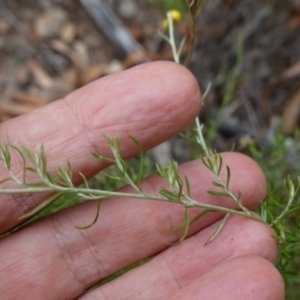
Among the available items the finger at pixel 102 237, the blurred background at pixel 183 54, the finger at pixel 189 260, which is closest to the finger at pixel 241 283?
the finger at pixel 189 260

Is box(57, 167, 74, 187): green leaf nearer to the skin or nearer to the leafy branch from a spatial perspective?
the leafy branch

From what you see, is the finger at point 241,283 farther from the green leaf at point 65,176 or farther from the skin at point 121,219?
the green leaf at point 65,176

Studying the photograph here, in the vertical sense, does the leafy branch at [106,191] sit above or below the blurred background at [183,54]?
above

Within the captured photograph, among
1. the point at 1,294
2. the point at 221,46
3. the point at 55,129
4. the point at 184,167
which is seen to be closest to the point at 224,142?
the point at 221,46

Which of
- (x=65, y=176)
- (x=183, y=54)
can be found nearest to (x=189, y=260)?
(x=65, y=176)

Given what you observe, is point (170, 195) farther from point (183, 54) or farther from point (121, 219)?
point (183, 54)

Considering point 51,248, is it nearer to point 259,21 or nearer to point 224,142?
point 224,142
